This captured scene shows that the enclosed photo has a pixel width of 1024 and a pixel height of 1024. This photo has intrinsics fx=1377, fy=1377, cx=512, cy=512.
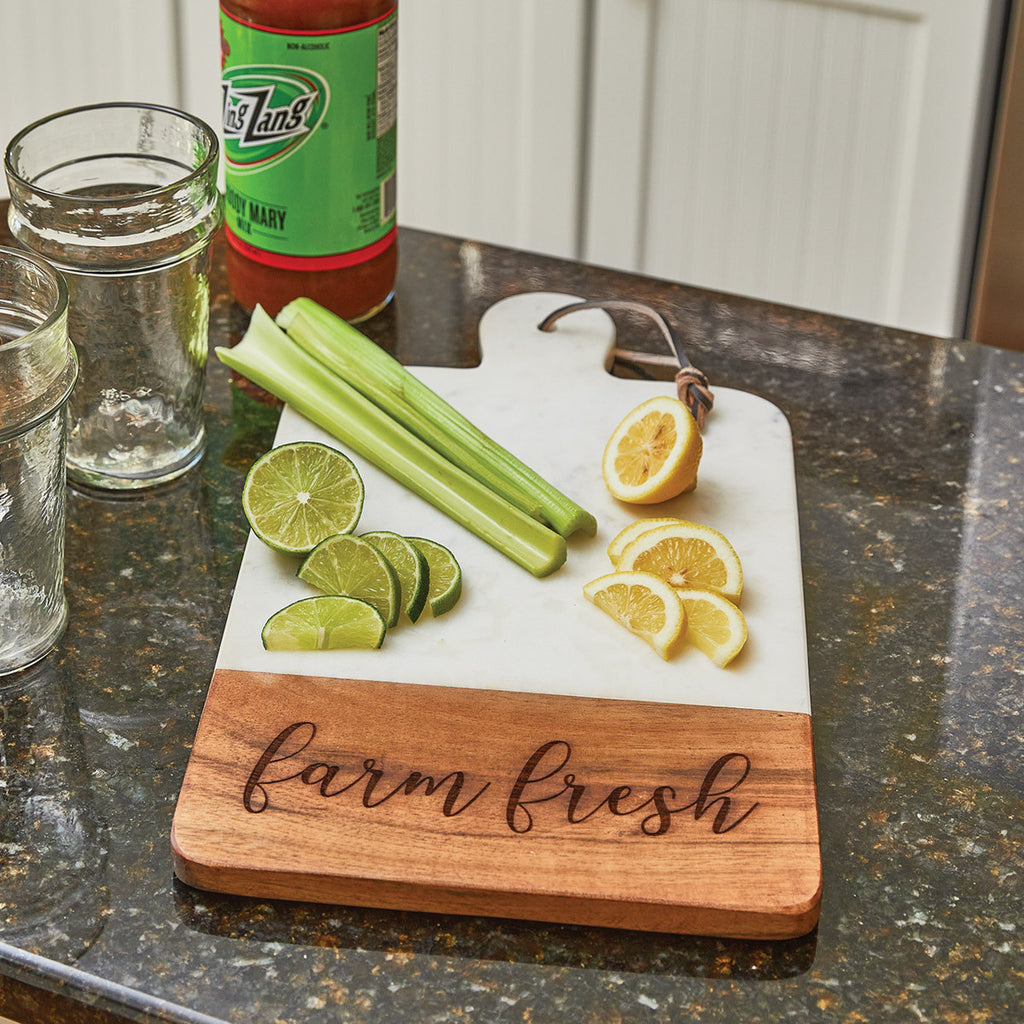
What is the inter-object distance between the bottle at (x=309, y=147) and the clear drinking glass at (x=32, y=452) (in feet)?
0.99

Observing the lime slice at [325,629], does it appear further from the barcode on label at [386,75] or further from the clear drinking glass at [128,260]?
the barcode on label at [386,75]

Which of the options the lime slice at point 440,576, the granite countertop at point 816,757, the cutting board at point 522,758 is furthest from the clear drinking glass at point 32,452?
the lime slice at point 440,576

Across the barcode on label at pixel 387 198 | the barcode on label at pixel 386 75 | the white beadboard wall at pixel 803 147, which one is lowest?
the white beadboard wall at pixel 803 147

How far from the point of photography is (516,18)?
2.29 metres

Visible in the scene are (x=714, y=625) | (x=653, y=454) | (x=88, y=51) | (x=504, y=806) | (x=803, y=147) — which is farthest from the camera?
(x=88, y=51)

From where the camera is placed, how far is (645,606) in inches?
37.0

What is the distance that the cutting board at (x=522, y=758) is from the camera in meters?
0.78

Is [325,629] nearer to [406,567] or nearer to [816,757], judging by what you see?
[406,567]

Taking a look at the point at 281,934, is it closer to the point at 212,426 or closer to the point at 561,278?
the point at 212,426

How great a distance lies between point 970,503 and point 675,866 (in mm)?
485

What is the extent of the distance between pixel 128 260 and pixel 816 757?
0.61m

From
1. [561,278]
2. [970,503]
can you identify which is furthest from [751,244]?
[970,503]

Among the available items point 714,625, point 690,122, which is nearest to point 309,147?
point 714,625

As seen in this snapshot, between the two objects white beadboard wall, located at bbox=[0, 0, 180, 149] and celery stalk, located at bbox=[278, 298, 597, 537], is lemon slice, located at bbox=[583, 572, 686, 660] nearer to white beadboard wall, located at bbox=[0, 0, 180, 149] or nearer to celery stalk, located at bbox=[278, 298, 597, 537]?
celery stalk, located at bbox=[278, 298, 597, 537]
